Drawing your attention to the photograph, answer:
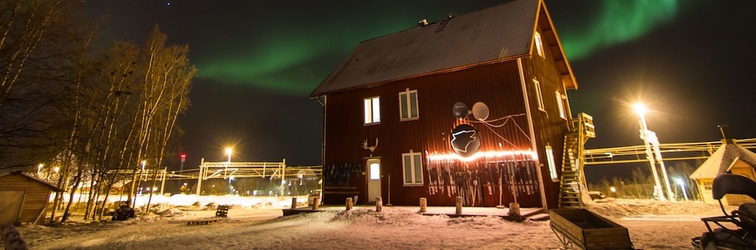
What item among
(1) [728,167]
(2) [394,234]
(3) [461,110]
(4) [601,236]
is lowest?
(2) [394,234]

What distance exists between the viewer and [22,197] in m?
14.9

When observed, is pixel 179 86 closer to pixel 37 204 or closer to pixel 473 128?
pixel 37 204

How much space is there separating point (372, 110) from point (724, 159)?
1754 cm

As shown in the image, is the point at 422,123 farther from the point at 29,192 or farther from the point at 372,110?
the point at 29,192

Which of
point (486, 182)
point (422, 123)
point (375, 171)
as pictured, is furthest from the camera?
point (375, 171)

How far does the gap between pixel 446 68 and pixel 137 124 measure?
19244 mm

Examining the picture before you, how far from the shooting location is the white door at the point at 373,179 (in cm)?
1606

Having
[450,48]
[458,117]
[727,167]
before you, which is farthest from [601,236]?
[727,167]

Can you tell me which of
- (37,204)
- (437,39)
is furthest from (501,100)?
(37,204)

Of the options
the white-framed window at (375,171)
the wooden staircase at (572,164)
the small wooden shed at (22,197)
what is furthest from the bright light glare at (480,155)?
the small wooden shed at (22,197)

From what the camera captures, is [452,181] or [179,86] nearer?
[452,181]

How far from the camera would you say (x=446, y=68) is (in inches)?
591

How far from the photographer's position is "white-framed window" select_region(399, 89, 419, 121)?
1597cm

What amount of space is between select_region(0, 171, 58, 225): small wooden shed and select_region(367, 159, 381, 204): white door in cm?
1608
